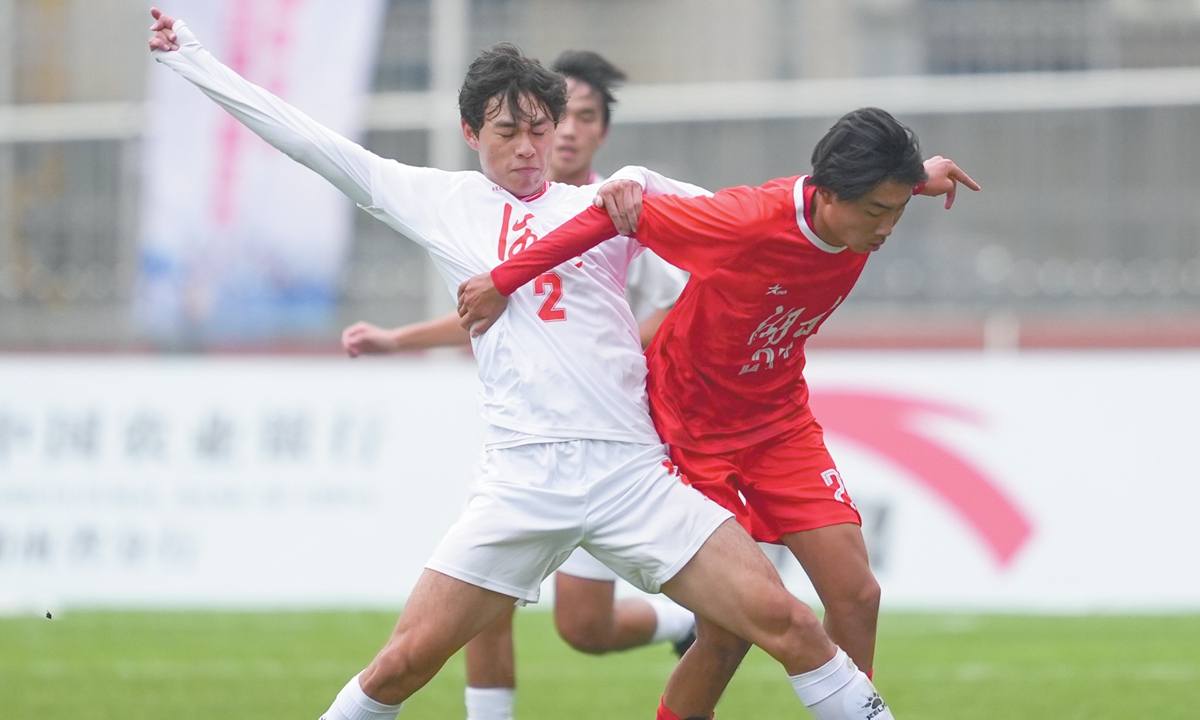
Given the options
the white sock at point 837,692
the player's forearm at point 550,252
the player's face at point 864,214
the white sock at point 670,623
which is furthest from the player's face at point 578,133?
the white sock at point 837,692

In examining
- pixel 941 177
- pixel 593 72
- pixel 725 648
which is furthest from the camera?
pixel 593 72

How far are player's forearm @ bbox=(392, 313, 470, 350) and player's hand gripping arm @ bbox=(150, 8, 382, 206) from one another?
37.8 inches

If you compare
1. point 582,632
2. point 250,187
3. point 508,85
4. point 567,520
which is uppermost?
point 508,85

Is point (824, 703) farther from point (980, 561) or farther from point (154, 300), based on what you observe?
point (154, 300)

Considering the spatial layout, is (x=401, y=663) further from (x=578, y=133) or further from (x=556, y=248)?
(x=578, y=133)

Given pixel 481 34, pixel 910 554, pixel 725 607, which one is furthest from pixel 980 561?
pixel 481 34

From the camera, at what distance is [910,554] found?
896 cm

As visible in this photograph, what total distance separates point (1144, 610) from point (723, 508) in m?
5.40

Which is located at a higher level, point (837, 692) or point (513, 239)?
point (513, 239)

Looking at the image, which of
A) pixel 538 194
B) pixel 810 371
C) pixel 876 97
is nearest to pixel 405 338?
pixel 538 194

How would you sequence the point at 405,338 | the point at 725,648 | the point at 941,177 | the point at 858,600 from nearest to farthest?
the point at 941,177 < the point at 858,600 < the point at 725,648 < the point at 405,338

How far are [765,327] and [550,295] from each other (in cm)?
59

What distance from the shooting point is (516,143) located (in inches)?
166

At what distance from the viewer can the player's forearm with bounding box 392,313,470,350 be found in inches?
207
